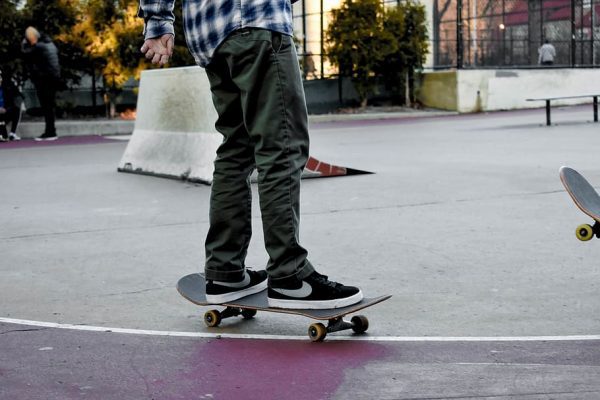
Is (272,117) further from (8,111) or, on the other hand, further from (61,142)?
(8,111)

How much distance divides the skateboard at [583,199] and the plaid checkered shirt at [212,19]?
4.71 ft

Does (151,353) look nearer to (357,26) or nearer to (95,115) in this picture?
(95,115)

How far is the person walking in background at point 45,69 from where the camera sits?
1803 cm

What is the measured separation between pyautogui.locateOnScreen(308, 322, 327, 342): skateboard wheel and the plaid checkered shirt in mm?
1115

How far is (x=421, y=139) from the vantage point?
1533cm

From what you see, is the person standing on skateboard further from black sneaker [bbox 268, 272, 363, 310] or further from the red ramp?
the red ramp

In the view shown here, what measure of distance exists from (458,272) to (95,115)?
1825cm

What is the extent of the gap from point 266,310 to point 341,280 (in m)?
1.15

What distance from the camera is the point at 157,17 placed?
409 cm

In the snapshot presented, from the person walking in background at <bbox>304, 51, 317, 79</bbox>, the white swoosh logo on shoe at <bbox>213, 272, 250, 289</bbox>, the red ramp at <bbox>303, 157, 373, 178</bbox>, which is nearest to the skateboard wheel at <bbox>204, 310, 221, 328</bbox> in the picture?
the white swoosh logo on shoe at <bbox>213, 272, 250, 289</bbox>

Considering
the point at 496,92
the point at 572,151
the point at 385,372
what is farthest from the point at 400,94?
the point at 385,372

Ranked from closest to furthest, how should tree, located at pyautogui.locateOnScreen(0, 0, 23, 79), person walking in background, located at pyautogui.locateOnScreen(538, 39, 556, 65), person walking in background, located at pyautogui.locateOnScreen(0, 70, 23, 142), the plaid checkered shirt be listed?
the plaid checkered shirt → person walking in background, located at pyautogui.locateOnScreen(0, 70, 23, 142) → tree, located at pyautogui.locateOnScreen(0, 0, 23, 79) → person walking in background, located at pyautogui.locateOnScreen(538, 39, 556, 65)

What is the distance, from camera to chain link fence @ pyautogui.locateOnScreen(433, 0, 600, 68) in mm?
26844

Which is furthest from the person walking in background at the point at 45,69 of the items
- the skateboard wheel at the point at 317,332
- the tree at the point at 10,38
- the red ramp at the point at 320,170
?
the skateboard wheel at the point at 317,332
